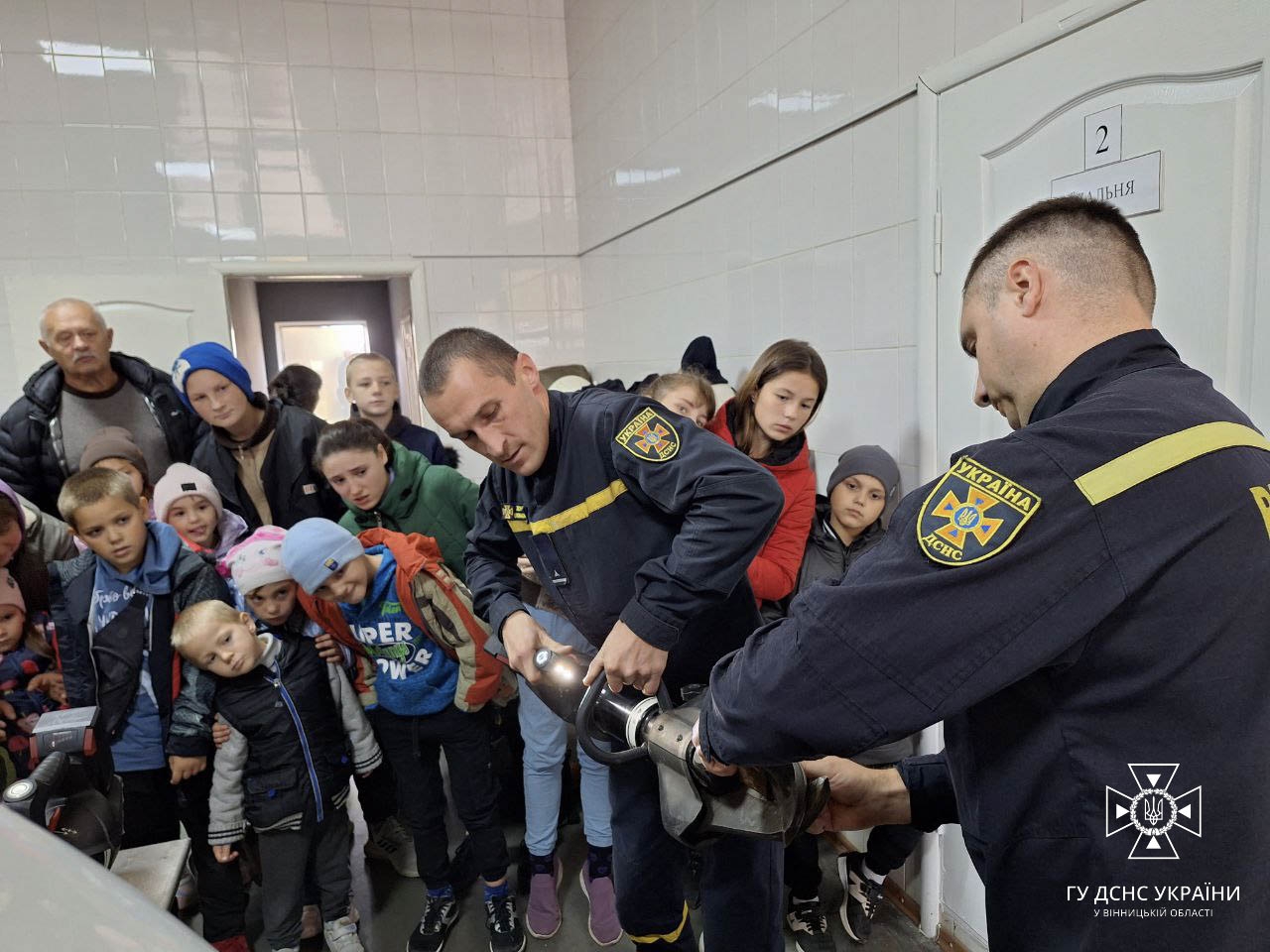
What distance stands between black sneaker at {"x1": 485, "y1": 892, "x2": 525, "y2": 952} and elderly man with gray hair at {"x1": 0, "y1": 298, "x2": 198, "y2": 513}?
77.3 inches

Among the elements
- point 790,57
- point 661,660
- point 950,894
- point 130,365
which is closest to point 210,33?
point 130,365

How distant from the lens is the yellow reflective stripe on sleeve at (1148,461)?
65cm

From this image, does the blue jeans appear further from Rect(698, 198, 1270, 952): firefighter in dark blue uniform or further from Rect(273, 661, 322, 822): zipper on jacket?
Rect(698, 198, 1270, 952): firefighter in dark blue uniform

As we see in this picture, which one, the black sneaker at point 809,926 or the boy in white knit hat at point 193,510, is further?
the boy in white knit hat at point 193,510

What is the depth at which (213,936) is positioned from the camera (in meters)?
2.02

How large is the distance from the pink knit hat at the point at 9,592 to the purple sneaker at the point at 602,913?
180 centimetres

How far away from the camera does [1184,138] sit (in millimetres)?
1355

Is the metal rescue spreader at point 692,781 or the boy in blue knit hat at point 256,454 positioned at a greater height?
the boy in blue knit hat at point 256,454

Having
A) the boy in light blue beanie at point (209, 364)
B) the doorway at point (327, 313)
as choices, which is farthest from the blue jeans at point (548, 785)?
the doorway at point (327, 313)

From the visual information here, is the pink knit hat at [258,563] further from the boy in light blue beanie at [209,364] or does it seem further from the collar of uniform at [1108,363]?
the collar of uniform at [1108,363]

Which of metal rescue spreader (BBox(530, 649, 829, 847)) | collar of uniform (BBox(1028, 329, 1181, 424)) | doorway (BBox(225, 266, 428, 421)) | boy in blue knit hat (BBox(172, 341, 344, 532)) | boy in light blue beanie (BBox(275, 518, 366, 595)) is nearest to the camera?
collar of uniform (BBox(1028, 329, 1181, 424))

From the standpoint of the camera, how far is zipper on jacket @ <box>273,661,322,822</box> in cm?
198

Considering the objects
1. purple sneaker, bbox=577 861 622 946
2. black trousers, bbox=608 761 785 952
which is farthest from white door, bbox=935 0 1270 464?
purple sneaker, bbox=577 861 622 946

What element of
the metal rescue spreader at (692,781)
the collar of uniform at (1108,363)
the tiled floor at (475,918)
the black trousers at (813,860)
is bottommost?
the tiled floor at (475,918)
